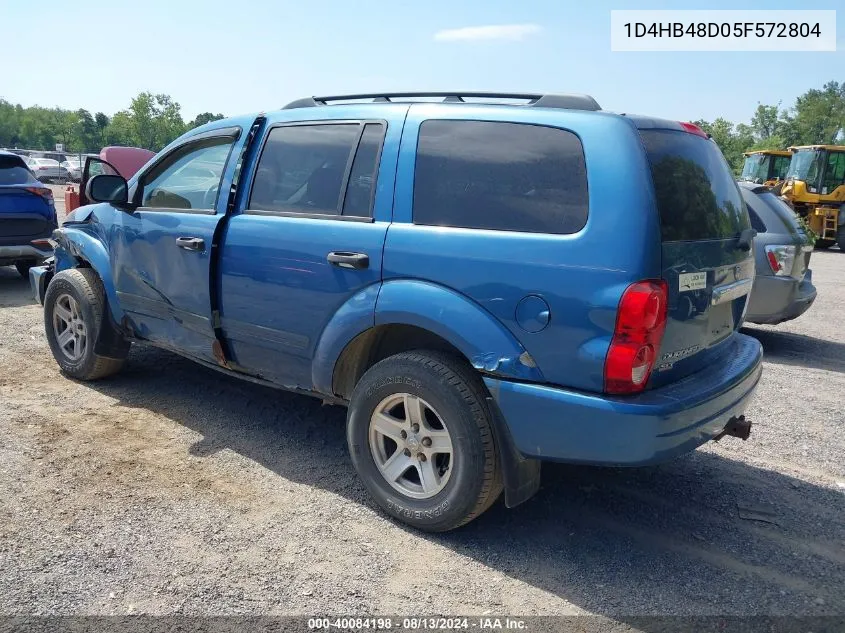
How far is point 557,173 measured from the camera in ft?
9.90

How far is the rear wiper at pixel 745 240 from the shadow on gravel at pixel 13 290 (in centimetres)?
767

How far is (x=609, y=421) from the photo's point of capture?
9.25 feet

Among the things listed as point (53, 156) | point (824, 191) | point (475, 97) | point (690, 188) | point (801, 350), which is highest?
point (53, 156)

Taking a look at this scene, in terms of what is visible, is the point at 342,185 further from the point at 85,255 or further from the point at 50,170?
the point at 50,170

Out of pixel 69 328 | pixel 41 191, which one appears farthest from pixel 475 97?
pixel 41 191

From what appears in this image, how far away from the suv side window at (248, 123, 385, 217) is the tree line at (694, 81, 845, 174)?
233 feet

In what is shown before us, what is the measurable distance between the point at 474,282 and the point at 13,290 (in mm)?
8084

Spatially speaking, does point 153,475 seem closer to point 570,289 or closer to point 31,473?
point 31,473

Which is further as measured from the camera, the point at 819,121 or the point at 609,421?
the point at 819,121

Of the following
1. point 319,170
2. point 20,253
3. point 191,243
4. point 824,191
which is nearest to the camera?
point 319,170

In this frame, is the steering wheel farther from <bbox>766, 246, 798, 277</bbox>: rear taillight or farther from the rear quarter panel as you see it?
<bbox>766, 246, 798, 277</bbox>: rear taillight

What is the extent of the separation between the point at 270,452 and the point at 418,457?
124 cm

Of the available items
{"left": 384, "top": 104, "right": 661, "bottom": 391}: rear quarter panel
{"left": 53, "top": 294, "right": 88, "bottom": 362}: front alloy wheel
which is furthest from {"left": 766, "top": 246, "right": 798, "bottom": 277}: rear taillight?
{"left": 53, "top": 294, "right": 88, "bottom": 362}: front alloy wheel

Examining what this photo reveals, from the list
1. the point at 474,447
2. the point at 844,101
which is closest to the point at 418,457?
the point at 474,447
